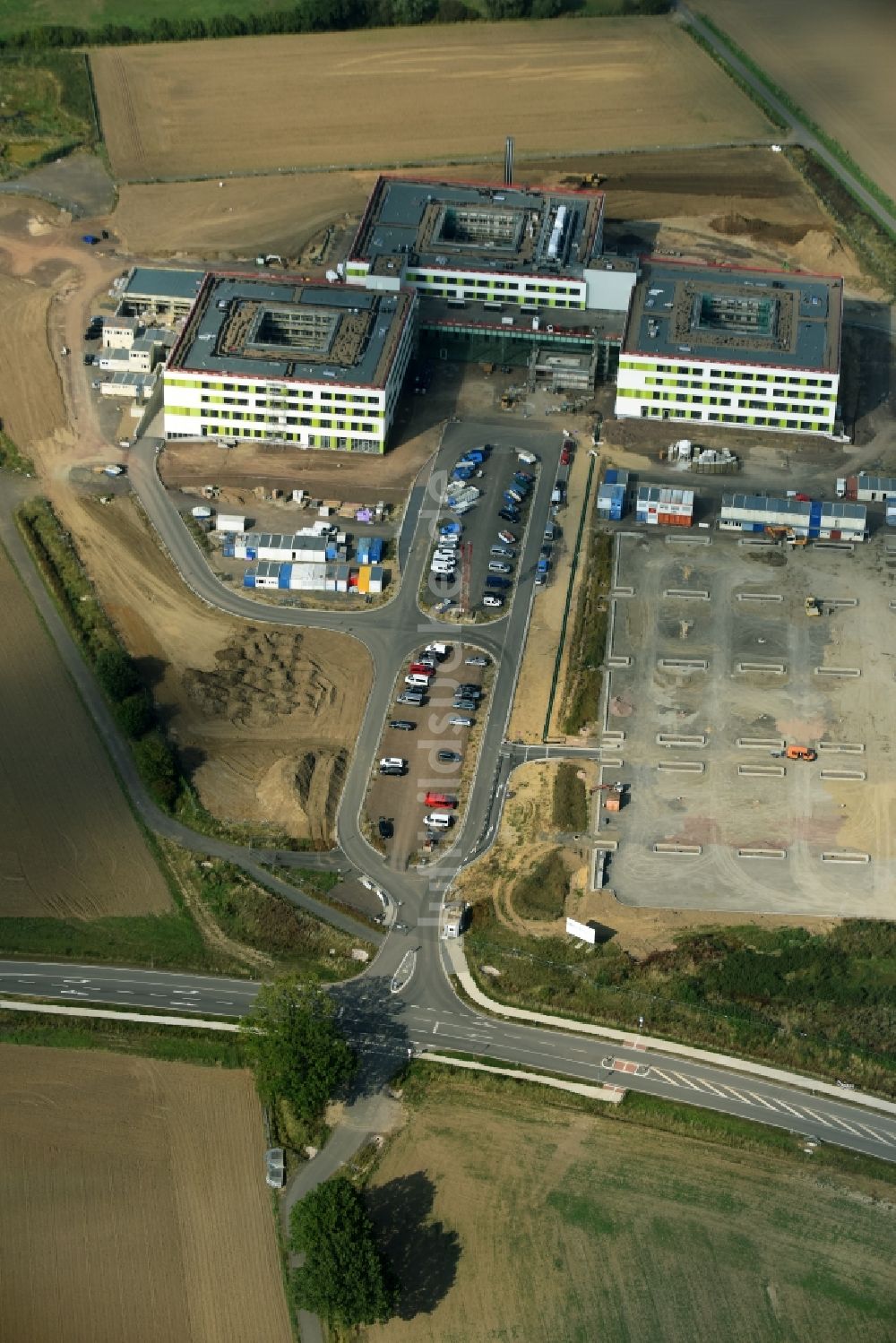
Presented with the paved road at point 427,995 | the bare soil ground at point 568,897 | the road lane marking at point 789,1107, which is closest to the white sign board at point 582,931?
the bare soil ground at point 568,897

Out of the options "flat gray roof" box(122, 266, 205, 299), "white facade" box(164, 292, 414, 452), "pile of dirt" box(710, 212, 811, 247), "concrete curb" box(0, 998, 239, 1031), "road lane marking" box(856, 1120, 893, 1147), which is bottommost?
"road lane marking" box(856, 1120, 893, 1147)

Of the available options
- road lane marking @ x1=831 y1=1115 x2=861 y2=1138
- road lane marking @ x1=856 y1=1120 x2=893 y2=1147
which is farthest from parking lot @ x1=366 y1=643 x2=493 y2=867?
road lane marking @ x1=856 y1=1120 x2=893 y2=1147

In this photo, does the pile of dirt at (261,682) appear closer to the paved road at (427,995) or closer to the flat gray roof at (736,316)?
the paved road at (427,995)

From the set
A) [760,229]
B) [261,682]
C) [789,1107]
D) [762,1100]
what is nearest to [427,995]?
[762,1100]

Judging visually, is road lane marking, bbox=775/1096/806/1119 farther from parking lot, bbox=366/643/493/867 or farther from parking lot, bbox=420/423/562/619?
parking lot, bbox=420/423/562/619

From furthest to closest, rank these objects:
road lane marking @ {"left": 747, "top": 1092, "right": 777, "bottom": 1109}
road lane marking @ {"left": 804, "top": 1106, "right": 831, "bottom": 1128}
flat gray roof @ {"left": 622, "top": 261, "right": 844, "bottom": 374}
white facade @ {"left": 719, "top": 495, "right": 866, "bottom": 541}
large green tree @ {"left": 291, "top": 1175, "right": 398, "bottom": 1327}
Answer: flat gray roof @ {"left": 622, "top": 261, "right": 844, "bottom": 374} → white facade @ {"left": 719, "top": 495, "right": 866, "bottom": 541} → road lane marking @ {"left": 747, "top": 1092, "right": 777, "bottom": 1109} → road lane marking @ {"left": 804, "top": 1106, "right": 831, "bottom": 1128} → large green tree @ {"left": 291, "top": 1175, "right": 398, "bottom": 1327}

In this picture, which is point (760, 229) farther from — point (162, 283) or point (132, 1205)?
point (132, 1205)
